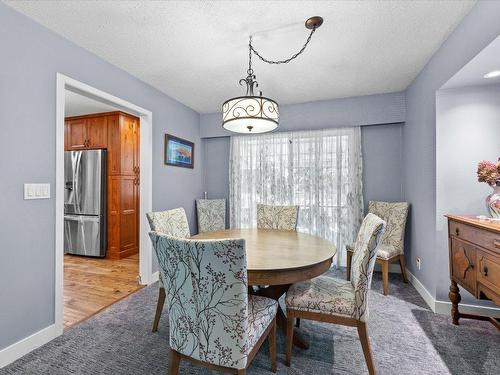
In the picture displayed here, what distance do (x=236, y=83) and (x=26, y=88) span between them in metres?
1.98

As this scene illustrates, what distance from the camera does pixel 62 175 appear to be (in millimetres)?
2064

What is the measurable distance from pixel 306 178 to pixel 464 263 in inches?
82.6

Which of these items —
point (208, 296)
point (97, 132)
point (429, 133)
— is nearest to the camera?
point (208, 296)

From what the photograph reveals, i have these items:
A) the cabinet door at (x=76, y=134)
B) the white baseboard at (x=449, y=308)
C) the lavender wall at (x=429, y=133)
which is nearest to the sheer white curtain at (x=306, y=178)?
the lavender wall at (x=429, y=133)

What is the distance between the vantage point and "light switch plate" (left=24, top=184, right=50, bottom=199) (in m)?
1.81

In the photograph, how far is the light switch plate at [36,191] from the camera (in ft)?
5.93

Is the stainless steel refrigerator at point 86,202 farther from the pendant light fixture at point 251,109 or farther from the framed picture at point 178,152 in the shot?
the pendant light fixture at point 251,109

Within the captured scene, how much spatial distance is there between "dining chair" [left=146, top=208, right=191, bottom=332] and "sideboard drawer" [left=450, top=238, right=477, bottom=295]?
2.32 meters

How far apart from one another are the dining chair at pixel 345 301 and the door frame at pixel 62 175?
1822mm

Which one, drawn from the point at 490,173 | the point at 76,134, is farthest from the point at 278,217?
the point at 76,134

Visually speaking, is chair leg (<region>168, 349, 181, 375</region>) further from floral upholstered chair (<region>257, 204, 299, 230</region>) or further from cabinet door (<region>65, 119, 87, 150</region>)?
cabinet door (<region>65, 119, 87, 150</region>)

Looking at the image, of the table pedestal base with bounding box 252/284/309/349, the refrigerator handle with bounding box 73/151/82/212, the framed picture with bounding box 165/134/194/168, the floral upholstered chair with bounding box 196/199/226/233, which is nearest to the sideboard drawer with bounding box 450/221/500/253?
the table pedestal base with bounding box 252/284/309/349

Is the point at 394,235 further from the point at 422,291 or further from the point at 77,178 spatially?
the point at 77,178

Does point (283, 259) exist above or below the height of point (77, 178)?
below
